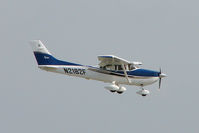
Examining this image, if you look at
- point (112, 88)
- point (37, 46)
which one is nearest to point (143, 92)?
point (112, 88)

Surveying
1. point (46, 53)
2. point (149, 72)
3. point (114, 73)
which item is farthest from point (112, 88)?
point (46, 53)

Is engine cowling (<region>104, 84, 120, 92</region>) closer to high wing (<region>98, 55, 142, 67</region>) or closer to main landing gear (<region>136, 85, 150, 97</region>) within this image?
high wing (<region>98, 55, 142, 67</region>)

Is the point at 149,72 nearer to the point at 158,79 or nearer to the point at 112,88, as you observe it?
the point at 158,79

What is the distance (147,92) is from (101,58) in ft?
14.6

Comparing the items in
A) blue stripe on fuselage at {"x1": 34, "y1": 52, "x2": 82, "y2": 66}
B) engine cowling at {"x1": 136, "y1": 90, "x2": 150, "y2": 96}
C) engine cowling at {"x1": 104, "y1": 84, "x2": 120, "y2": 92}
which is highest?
blue stripe on fuselage at {"x1": 34, "y1": 52, "x2": 82, "y2": 66}

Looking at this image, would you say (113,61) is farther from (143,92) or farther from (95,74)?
(143,92)

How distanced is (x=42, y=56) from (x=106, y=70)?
4.94m

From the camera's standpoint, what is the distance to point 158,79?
2947 cm

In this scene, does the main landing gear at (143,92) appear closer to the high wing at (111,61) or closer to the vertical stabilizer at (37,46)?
the high wing at (111,61)

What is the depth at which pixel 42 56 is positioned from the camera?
29.2m

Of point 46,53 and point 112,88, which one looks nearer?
point 112,88

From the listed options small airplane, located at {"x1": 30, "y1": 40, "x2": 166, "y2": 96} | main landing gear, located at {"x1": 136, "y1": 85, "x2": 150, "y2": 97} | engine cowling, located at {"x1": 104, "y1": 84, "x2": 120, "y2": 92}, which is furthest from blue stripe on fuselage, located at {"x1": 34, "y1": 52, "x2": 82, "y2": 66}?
main landing gear, located at {"x1": 136, "y1": 85, "x2": 150, "y2": 97}

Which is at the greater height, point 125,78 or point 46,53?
point 46,53

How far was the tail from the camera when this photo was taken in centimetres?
2908
